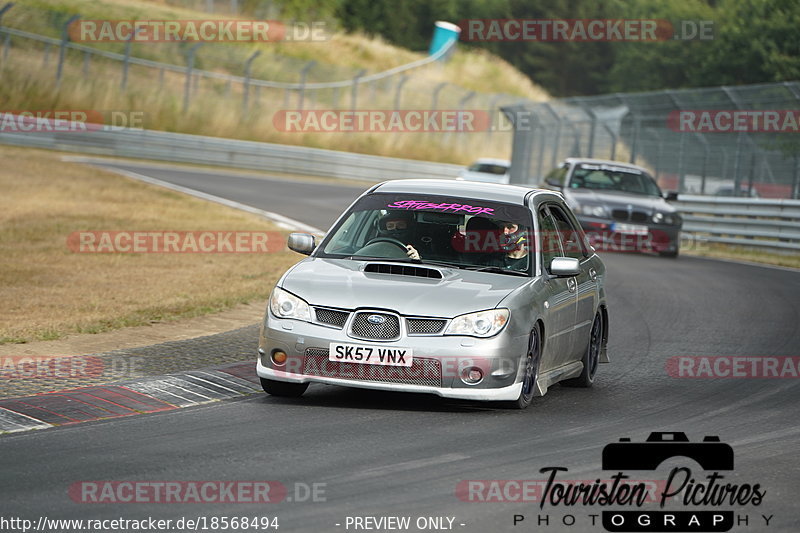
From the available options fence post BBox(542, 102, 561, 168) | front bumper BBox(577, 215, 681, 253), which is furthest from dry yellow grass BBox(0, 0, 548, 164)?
front bumper BBox(577, 215, 681, 253)

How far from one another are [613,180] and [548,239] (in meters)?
15.3

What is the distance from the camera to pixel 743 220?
2611cm

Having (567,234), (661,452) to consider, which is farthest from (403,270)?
(661,452)

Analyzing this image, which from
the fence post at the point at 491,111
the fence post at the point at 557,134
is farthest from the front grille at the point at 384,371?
the fence post at the point at 491,111

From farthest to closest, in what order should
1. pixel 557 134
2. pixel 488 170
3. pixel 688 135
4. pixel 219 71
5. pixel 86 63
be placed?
1. pixel 219 71
2. pixel 86 63
3. pixel 488 170
4. pixel 557 134
5. pixel 688 135

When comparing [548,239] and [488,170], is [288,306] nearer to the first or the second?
[548,239]

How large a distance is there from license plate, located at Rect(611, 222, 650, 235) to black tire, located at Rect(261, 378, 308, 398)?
1524cm

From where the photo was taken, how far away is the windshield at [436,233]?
924 centimetres

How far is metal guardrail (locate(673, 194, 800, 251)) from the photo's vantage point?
24.8 m

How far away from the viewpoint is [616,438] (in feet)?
26.0

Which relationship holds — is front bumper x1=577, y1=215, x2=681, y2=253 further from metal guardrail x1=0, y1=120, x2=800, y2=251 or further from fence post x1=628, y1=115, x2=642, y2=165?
fence post x1=628, y1=115, x2=642, y2=165

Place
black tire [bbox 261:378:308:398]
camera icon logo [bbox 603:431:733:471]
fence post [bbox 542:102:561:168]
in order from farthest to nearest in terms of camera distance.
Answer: fence post [bbox 542:102:561:168]
black tire [bbox 261:378:308:398]
camera icon logo [bbox 603:431:733:471]

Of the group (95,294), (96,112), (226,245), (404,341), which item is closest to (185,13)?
(96,112)

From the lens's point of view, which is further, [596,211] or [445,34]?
[445,34]
